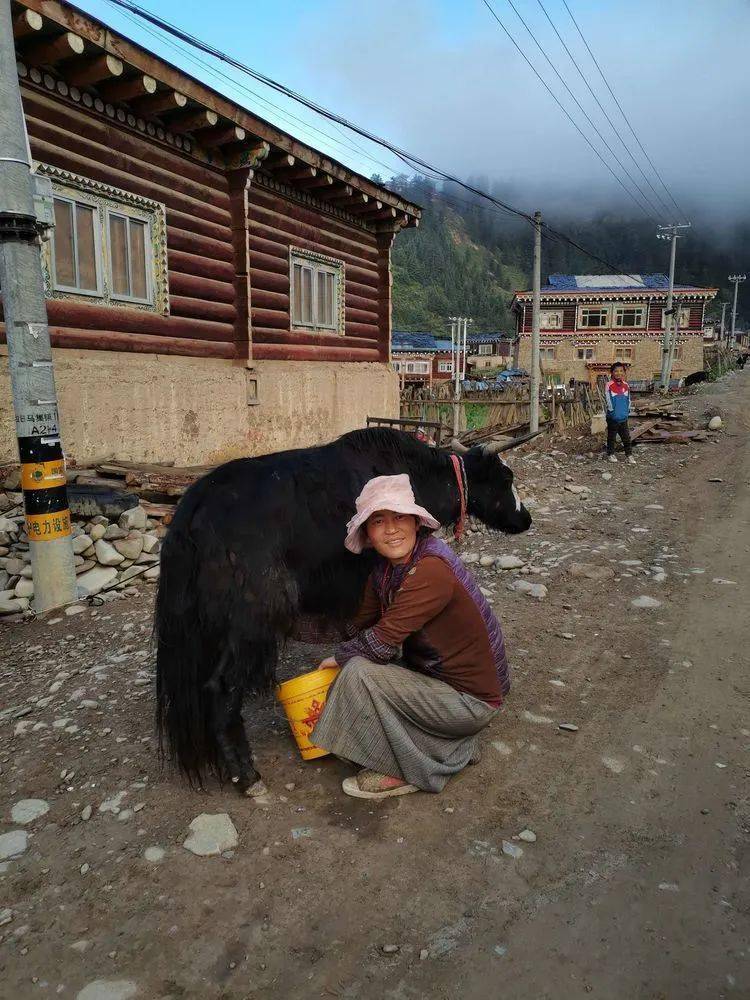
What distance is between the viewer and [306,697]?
2.72 meters

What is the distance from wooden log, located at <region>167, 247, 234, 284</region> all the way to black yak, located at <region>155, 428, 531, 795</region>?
634 cm

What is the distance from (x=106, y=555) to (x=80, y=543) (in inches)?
9.0

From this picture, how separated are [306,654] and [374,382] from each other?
914cm

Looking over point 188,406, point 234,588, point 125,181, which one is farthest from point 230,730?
point 125,181

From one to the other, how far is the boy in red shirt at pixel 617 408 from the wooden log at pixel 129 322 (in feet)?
20.9

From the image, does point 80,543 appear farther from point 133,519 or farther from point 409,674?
point 409,674

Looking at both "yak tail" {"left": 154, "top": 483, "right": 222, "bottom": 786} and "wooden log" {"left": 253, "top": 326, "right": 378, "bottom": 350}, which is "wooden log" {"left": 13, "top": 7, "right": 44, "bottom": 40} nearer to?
"wooden log" {"left": 253, "top": 326, "right": 378, "bottom": 350}

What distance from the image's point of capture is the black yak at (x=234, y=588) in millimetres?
2609

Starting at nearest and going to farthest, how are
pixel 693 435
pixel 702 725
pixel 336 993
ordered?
1. pixel 336 993
2. pixel 702 725
3. pixel 693 435

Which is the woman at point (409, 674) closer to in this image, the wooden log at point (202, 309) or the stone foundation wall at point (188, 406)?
the stone foundation wall at point (188, 406)

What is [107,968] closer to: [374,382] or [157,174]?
[157,174]

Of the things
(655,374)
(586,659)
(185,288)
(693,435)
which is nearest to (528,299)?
(655,374)

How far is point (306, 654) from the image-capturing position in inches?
159

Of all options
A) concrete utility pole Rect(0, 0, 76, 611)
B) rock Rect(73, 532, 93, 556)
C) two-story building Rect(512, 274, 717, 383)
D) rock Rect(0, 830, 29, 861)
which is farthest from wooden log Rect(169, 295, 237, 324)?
two-story building Rect(512, 274, 717, 383)
